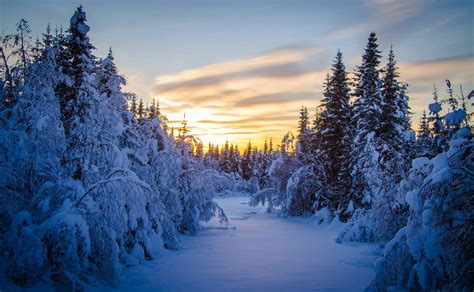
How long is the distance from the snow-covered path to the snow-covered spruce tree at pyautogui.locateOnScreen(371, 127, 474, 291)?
2.93 metres

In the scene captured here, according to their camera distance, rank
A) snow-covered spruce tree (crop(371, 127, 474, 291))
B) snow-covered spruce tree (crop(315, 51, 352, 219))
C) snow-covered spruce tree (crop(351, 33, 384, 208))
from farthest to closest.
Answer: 1. snow-covered spruce tree (crop(315, 51, 352, 219))
2. snow-covered spruce tree (crop(351, 33, 384, 208))
3. snow-covered spruce tree (crop(371, 127, 474, 291))

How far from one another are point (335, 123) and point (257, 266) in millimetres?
15624

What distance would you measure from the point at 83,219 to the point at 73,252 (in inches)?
27.3

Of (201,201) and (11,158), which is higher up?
(11,158)

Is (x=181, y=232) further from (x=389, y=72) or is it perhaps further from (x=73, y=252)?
(x=389, y=72)

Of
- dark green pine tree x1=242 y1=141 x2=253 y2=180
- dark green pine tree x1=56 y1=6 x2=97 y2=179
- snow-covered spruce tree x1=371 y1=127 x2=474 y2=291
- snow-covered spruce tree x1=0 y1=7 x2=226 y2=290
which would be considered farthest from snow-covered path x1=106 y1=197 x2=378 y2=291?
dark green pine tree x1=242 y1=141 x2=253 y2=180

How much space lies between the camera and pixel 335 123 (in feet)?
78.1

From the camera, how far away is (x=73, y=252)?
679 centimetres

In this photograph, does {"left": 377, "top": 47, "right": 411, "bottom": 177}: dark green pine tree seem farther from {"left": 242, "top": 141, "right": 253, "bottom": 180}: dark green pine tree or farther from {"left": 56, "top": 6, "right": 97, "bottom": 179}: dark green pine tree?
{"left": 242, "top": 141, "right": 253, "bottom": 180}: dark green pine tree

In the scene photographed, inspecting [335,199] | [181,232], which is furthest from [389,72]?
[181,232]

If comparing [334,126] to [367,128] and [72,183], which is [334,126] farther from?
[72,183]

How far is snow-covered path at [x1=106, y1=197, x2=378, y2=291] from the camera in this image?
875cm

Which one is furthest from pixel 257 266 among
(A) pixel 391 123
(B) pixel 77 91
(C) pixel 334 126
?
(C) pixel 334 126

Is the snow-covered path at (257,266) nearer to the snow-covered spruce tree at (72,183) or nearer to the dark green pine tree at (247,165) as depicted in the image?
the snow-covered spruce tree at (72,183)
